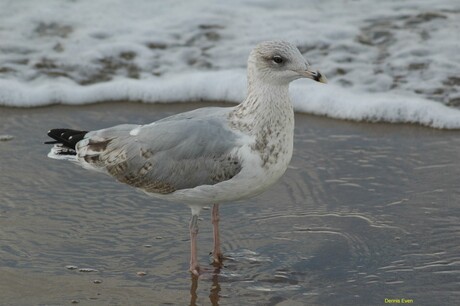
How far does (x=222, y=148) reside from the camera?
5.38m

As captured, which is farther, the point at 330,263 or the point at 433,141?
the point at 433,141

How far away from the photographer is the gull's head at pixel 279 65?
5432 mm

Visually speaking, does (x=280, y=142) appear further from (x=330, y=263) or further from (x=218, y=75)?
(x=218, y=75)

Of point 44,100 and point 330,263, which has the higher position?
point 44,100

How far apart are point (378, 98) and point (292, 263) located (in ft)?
10.5

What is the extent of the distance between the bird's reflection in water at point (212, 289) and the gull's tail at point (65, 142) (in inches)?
46.7

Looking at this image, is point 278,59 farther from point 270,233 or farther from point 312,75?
point 270,233

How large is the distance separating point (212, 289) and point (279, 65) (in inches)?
52.6

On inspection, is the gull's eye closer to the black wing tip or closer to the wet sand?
the wet sand

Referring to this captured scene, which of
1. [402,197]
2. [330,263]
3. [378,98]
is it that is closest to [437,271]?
[330,263]

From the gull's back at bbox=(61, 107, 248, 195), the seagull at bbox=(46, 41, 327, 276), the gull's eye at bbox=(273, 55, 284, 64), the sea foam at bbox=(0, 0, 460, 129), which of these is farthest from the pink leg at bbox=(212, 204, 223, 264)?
the sea foam at bbox=(0, 0, 460, 129)

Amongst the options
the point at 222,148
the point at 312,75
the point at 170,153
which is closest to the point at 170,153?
the point at 170,153

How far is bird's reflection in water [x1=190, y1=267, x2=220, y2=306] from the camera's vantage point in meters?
5.20

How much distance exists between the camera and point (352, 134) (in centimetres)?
780
